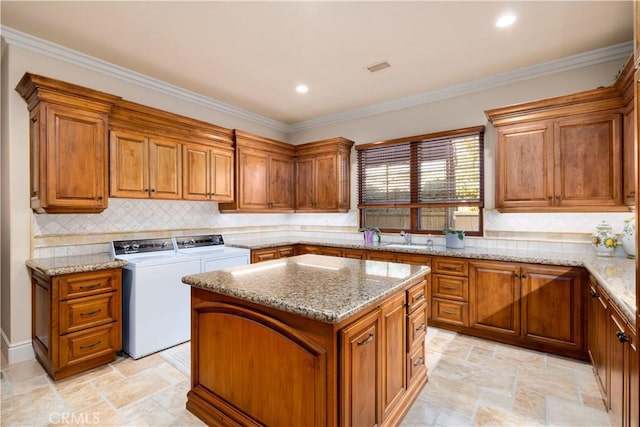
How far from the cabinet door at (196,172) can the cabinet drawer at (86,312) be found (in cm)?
141

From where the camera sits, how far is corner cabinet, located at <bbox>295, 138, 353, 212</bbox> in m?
4.79

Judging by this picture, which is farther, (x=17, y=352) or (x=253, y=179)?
(x=253, y=179)

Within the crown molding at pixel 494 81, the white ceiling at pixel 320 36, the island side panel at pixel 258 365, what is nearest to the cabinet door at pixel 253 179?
the white ceiling at pixel 320 36

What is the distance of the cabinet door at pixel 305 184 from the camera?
5.05m

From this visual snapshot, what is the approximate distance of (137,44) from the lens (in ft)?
9.59

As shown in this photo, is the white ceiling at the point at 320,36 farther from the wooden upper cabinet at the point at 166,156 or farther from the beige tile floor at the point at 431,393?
the beige tile floor at the point at 431,393

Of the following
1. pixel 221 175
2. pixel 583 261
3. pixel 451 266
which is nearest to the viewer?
pixel 583 261

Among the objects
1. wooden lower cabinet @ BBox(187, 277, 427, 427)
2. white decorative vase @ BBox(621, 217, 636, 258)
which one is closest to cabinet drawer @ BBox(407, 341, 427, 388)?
wooden lower cabinet @ BBox(187, 277, 427, 427)

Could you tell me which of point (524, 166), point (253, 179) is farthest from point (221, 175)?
point (524, 166)

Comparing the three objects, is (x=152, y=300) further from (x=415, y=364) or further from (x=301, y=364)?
(x=415, y=364)

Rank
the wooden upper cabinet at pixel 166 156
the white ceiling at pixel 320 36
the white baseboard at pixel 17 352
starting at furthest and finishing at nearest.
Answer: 1. the wooden upper cabinet at pixel 166 156
2. the white baseboard at pixel 17 352
3. the white ceiling at pixel 320 36

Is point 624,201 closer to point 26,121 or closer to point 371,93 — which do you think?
point 371,93

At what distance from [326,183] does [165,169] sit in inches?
90.0

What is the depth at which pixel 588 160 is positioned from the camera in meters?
2.91
